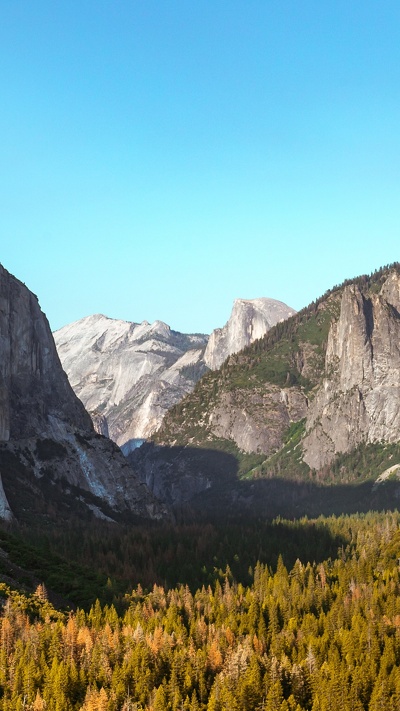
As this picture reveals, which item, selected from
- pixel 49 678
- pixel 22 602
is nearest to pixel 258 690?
pixel 49 678

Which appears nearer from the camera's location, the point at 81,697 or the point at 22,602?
the point at 81,697

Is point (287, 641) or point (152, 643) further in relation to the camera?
point (287, 641)

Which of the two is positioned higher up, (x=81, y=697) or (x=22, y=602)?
(x=22, y=602)

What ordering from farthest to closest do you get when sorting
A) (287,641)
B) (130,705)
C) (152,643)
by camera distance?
1. (287,641)
2. (152,643)
3. (130,705)

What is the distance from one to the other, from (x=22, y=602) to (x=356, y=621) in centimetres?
6714

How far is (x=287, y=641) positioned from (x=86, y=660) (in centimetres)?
4300

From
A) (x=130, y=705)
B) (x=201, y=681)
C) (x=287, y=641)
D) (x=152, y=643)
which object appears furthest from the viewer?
(x=287, y=641)

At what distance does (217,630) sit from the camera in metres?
190

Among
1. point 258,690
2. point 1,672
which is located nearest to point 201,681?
point 258,690

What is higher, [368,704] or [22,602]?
[22,602]

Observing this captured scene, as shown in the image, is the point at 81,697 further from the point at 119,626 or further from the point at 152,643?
the point at 119,626

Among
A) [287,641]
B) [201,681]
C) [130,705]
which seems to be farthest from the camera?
[287,641]

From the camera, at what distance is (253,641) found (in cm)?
18450

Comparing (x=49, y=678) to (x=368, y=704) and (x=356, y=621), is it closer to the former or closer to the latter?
(x=368, y=704)
